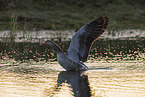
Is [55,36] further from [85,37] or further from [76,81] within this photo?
[76,81]

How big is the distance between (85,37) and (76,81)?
166 centimetres

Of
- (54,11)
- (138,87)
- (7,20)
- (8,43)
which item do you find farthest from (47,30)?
(138,87)

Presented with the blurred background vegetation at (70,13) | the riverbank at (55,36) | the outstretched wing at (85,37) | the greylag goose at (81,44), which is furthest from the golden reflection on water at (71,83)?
the blurred background vegetation at (70,13)

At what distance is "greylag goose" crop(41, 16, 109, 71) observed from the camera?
9234mm

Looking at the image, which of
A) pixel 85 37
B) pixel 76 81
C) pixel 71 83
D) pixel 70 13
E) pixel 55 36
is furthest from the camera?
pixel 70 13

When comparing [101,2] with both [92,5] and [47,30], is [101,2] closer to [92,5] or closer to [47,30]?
[92,5]

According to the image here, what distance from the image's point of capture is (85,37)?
30.6 feet

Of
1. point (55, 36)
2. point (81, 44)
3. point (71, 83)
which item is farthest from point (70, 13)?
point (71, 83)

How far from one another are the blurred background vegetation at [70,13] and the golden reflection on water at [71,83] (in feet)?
38.9

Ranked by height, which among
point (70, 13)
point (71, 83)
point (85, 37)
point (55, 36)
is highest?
point (70, 13)

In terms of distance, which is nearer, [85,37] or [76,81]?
[76,81]

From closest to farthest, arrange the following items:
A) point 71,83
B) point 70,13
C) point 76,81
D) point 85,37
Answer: point 71,83 → point 76,81 → point 85,37 → point 70,13

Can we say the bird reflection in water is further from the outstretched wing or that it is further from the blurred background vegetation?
the blurred background vegetation

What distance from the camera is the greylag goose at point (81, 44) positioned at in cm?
923
